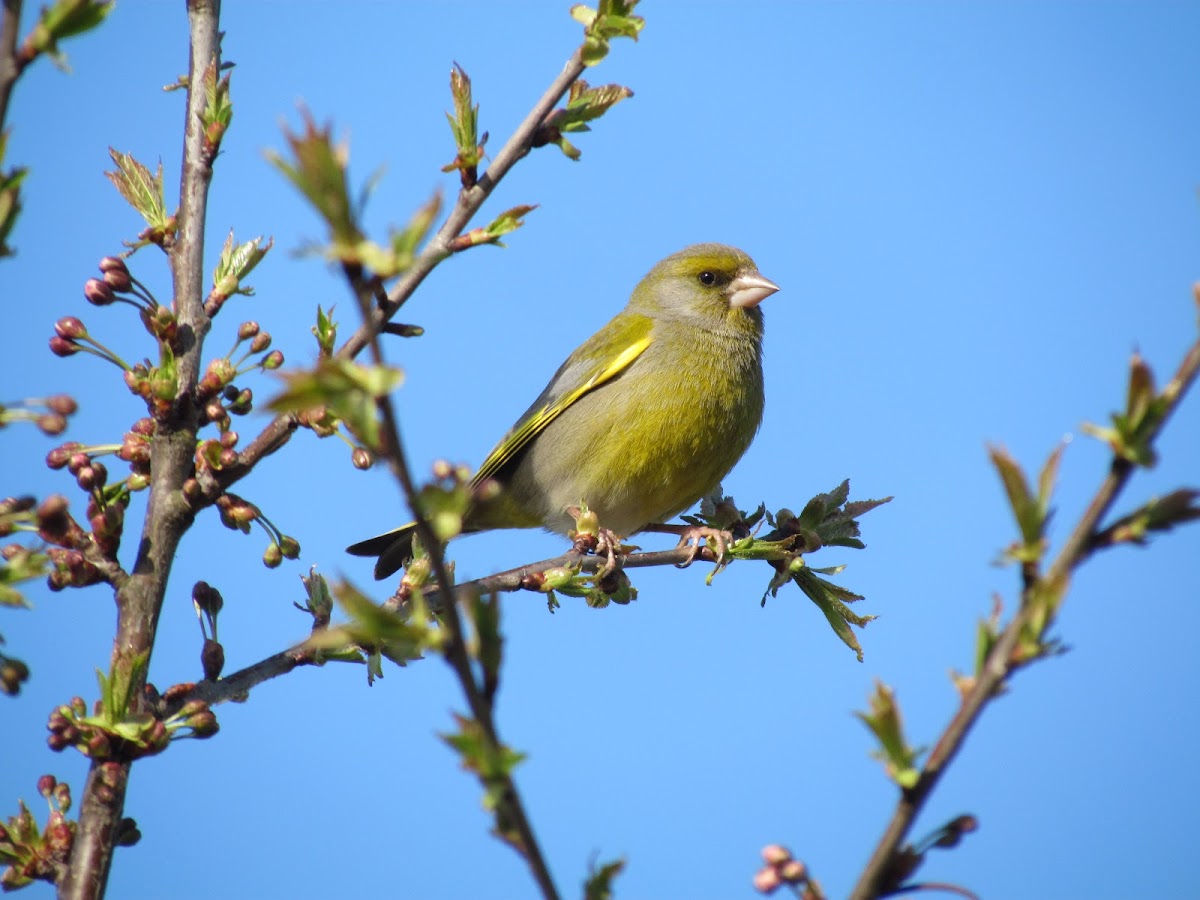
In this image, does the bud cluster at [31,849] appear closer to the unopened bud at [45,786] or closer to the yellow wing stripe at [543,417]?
the unopened bud at [45,786]

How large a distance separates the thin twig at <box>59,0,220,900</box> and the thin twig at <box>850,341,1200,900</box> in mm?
1778

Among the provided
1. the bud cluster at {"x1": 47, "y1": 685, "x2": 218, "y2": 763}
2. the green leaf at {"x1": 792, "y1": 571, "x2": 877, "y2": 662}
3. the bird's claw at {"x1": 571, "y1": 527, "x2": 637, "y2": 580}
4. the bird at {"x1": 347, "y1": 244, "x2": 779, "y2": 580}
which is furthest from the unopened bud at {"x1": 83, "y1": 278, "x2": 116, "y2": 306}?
the bird at {"x1": 347, "y1": 244, "x2": 779, "y2": 580}

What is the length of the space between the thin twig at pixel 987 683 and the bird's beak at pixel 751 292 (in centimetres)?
550

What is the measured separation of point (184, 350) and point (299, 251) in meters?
1.71

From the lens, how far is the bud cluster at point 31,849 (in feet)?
9.18

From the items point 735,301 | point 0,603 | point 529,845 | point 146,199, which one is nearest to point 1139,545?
point 529,845

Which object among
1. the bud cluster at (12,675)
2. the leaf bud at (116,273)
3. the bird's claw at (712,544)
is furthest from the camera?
the bird's claw at (712,544)

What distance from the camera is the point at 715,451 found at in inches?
245

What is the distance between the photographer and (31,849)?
281 centimetres

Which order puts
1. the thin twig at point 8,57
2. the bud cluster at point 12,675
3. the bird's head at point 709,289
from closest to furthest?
the thin twig at point 8,57
the bud cluster at point 12,675
the bird's head at point 709,289

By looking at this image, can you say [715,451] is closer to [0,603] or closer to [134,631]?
[134,631]

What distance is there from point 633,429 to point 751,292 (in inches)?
57.7

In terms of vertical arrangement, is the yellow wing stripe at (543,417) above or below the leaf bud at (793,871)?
above

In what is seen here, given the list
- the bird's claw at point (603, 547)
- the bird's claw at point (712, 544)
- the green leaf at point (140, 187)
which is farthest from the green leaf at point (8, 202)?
the bird's claw at point (712, 544)
